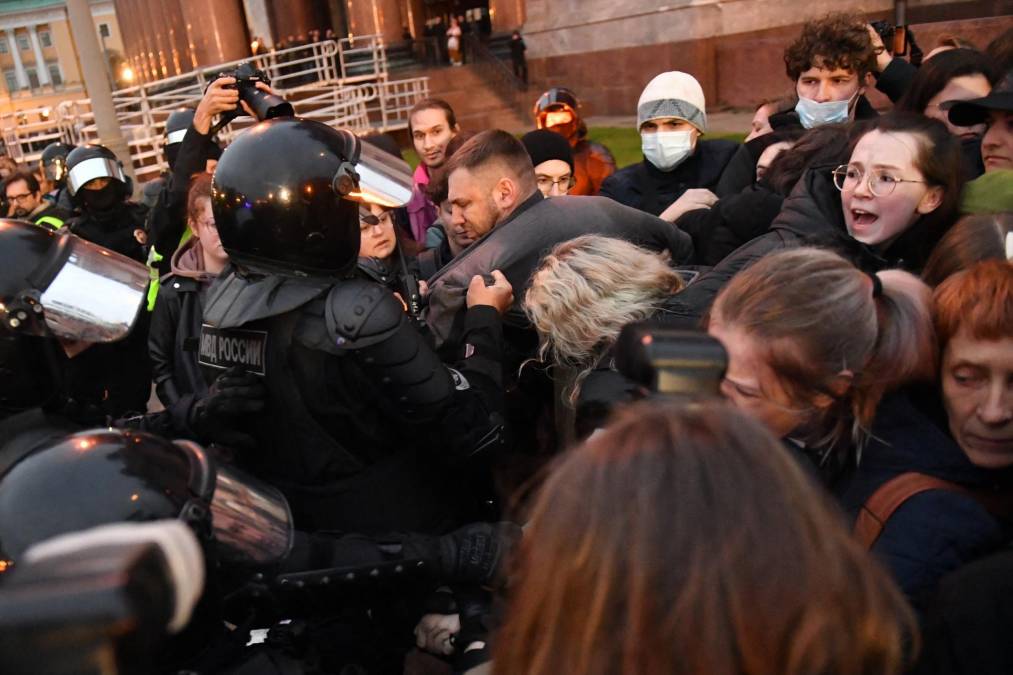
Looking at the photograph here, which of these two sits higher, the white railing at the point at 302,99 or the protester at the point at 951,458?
the white railing at the point at 302,99

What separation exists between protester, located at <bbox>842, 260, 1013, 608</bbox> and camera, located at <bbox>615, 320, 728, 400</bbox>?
54 centimetres

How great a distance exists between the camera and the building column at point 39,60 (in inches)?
2352

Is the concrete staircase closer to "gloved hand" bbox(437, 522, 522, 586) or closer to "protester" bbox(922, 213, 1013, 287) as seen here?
"protester" bbox(922, 213, 1013, 287)

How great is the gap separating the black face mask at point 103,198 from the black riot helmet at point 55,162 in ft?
7.62

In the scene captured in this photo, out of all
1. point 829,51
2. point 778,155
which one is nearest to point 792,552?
point 778,155

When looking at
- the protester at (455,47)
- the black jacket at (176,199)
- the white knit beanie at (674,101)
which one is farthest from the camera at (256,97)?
the protester at (455,47)

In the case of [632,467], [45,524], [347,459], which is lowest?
[347,459]

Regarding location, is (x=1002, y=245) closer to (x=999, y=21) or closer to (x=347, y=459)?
(x=347, y=459)

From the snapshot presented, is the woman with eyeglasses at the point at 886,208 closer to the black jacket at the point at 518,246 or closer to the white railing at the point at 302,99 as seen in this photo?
the black jacket at the point at 518,246

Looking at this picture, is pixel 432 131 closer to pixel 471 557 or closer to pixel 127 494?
pixel 471 557

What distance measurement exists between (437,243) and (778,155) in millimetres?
1473

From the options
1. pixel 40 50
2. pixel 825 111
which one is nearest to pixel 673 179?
pixel 825 111

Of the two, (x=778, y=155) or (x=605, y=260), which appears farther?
(x=778, y=155)

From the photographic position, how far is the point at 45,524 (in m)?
1.05
